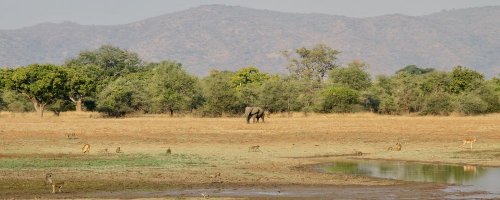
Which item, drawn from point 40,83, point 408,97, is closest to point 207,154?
point 40,83

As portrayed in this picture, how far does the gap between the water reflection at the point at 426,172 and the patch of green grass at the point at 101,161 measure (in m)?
5.26

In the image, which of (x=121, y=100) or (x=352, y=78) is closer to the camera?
(x=121, y=100)

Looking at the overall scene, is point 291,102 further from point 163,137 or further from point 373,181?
point 373,181

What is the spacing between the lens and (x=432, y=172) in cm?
2930

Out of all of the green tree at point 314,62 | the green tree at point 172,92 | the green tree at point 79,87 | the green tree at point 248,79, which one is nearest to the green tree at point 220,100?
the green tree at point 172,92

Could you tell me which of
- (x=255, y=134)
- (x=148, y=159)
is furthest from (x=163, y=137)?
(x=148, y=159)

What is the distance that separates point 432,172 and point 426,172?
0.63ft

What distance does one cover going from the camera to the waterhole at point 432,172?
81.7ft

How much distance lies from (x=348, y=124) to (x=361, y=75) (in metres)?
45.0

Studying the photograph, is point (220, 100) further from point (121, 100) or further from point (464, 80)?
point (464, 80)

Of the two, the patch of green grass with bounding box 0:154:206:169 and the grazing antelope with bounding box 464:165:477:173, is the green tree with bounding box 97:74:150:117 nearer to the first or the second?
the patch of green grass with bounding box 0:154:206:169

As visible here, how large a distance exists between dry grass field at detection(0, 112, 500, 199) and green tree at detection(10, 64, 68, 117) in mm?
23502

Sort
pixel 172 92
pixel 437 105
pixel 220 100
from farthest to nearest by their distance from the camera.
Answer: pixel 172 92
pixel 220 100
pixel 437 105

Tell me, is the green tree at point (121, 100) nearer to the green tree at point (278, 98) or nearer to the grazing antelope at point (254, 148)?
the green tree at point (278, 98)
